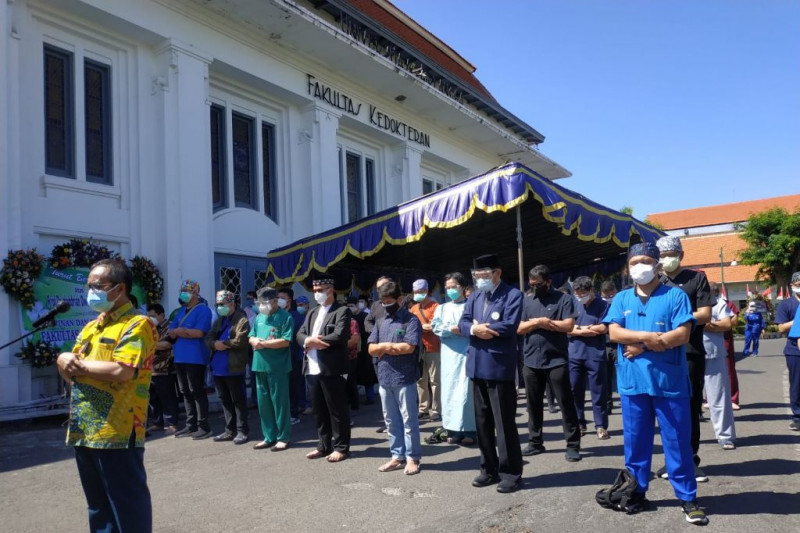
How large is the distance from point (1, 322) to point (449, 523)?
798 centimetres

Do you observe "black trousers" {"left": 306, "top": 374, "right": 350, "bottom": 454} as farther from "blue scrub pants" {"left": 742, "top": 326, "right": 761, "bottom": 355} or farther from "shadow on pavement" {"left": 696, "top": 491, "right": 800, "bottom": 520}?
"blue scrub pants" {"left": 742, "top": 326, "right": 761, "bottom": 355}

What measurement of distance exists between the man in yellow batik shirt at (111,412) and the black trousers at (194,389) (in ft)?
14.2

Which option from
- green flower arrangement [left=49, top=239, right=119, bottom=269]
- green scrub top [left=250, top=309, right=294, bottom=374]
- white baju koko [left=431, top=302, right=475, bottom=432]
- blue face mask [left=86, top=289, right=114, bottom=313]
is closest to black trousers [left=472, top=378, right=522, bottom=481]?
white baju koko [left=431, top=302, right=475, bottom=432]

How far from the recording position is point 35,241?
379 inches

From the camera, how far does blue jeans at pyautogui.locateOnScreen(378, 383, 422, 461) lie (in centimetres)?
575

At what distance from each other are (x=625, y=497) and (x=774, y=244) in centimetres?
4133

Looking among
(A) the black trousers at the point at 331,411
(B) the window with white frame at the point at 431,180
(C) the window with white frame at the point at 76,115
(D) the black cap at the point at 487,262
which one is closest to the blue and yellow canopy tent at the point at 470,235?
(D) the black cap at the point at 487,262

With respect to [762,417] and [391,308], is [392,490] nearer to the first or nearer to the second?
[391,308]

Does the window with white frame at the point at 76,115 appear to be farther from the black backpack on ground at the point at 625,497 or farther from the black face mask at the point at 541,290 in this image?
the black backpack on ground at the point at 625,497

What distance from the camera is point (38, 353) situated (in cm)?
913

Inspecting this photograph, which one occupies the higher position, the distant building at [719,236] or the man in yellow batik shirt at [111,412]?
the distant building at [719,236]

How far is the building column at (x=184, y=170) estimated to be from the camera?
11.3 metres

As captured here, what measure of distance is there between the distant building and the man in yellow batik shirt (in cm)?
5493

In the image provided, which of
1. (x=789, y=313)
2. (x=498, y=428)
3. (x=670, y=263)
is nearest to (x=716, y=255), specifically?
(x=789, y=313)
